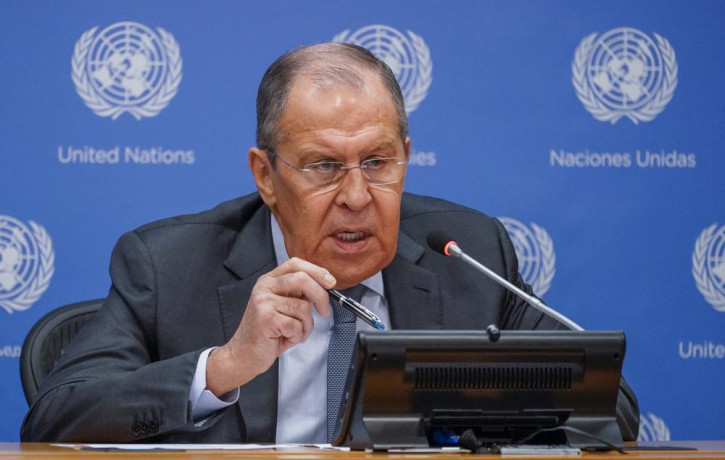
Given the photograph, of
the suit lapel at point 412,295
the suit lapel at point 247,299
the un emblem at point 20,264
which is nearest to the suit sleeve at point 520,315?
the suit lapel at point 412,295

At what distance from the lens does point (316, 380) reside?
8.68ft

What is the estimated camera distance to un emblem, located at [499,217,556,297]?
380 centimetres

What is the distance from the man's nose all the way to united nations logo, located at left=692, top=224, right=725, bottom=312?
5.94 feet

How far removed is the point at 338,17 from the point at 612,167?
1144 millimetres

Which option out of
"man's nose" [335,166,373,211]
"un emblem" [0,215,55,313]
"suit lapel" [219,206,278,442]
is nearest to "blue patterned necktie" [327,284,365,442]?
"suit lapel" [219,206,278,442]

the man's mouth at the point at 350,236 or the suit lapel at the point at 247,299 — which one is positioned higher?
the man's mouth at the point at 350,236

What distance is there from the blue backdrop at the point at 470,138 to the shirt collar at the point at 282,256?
854 millimetres

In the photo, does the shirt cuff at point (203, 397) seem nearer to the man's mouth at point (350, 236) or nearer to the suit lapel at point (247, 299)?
the suit lapel at point (247, 299)

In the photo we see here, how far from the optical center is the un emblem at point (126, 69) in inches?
144

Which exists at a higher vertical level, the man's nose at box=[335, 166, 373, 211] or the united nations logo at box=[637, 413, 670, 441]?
the man's nose at box=[335, 166, 373, 211]

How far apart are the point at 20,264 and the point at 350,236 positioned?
1537 mm

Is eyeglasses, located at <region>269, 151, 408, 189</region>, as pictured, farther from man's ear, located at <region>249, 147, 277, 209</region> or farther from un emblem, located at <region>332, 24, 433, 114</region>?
un emblem, located at <region>332, 24, 433, 114</region>

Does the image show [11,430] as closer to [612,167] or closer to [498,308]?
[498,308]

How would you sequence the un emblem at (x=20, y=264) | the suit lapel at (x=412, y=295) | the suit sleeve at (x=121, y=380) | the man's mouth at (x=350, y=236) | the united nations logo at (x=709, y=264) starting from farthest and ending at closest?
the united nations logo at (x=709, y=264) < the un emblem at (x=20, y=264) < the suit lapel at (x=412, y=295) < the man's mouth at (x=350, y=236) < the suit sleeve at (x=121, y=380)
